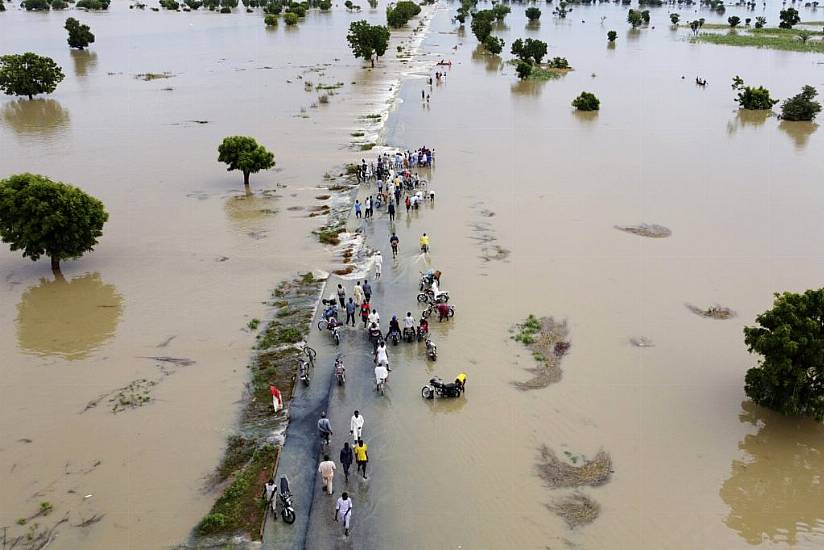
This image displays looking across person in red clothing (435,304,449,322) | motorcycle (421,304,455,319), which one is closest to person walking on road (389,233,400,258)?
motorcycle (421,304,455,319)

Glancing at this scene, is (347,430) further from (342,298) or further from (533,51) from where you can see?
(533,51)

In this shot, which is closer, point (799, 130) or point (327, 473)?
point (327, 473)

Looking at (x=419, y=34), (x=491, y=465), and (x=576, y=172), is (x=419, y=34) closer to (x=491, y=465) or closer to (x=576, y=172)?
(x=576, y=172)

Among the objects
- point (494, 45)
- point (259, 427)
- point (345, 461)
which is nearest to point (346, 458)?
point (345, 461)

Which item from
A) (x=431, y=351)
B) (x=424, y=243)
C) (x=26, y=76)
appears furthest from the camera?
(x=26, y=76)

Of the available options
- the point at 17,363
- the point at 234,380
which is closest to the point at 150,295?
the point at 17,363

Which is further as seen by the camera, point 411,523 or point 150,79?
point 150,79

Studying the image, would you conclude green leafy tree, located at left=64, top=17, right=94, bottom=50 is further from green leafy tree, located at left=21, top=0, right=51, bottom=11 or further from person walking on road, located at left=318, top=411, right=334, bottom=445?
person walking on road, located at left=318, top=411, right=334, bottom=445
